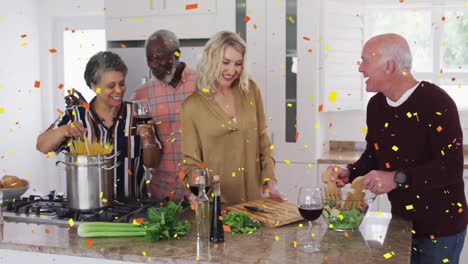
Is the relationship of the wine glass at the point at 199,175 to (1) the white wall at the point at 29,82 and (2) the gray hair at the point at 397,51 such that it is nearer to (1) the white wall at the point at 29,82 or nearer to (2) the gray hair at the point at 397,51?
(2) the gray hair at the point at 397,51

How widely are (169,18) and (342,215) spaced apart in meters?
2.42

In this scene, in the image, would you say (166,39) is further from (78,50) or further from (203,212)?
(78,50)

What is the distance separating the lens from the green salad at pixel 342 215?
6.87 feet

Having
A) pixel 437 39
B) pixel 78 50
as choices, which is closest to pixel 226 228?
pixel 437 39

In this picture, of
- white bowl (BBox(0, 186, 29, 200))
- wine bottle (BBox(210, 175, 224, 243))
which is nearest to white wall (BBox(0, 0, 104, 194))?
white bowl (BBox(0, 186, 29, 200))

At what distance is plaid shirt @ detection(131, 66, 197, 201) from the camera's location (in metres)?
3.29

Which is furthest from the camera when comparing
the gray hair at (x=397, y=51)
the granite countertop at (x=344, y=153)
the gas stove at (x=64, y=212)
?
the granite countertop at (x=344, y=153)

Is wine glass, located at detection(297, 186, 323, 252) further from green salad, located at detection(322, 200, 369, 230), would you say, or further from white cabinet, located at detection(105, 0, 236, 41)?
white cabinet, located at detection(105, 0, 236, 41)

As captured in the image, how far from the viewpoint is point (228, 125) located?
2.82 meters

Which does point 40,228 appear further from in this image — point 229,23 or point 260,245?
point 229,23

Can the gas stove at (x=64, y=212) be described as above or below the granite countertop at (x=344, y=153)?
below

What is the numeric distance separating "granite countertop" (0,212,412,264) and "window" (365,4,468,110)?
2.54 metres

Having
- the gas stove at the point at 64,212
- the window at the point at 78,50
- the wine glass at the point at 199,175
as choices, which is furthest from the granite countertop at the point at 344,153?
the window at the point at 78,50

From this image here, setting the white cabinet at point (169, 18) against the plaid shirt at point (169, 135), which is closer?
the plaid shirt at point (169, 135)
